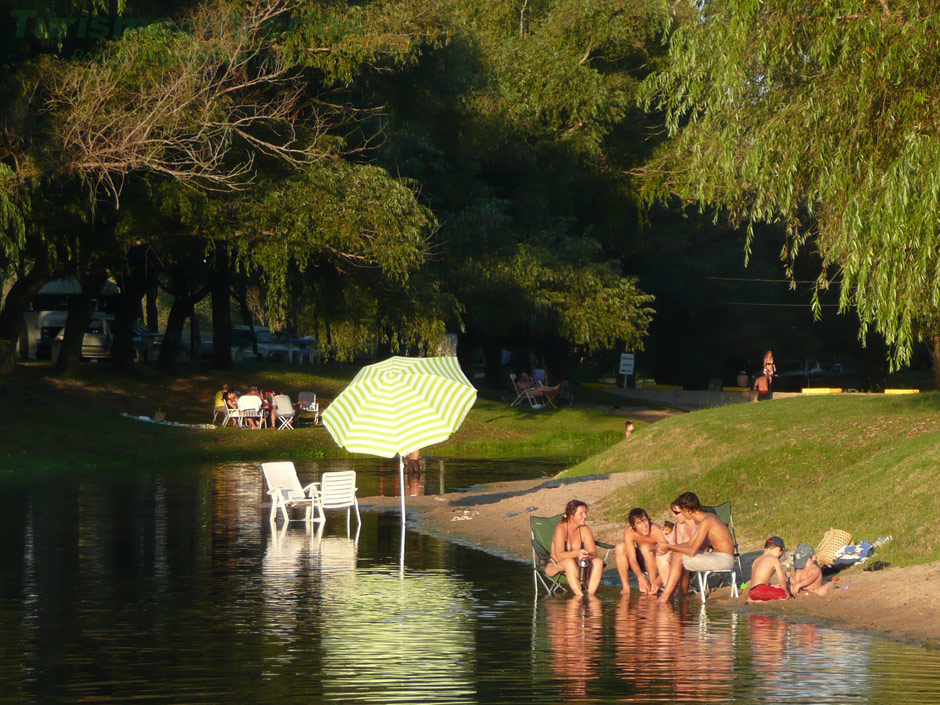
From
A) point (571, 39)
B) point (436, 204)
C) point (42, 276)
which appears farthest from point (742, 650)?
point (571, 39)

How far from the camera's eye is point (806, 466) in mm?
22094

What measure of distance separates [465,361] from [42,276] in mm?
21279

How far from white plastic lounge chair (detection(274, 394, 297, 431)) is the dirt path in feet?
42.8

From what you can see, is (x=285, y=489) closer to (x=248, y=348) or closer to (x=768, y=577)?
(x=768, y=577)

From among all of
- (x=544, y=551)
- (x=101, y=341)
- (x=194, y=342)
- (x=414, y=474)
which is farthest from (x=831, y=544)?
(x=194, y=342)

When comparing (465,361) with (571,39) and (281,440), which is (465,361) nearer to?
(571,39)

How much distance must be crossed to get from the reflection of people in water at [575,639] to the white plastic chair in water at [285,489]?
7970 mm

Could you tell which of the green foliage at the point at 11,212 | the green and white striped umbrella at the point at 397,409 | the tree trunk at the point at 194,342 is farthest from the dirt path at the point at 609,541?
the tree trunk at the point at 194,342

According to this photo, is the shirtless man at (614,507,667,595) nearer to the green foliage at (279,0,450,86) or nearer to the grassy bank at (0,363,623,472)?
the grassy bank at (0,363,623,472)

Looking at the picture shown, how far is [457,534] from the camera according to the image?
2030cm

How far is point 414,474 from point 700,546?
15550mm

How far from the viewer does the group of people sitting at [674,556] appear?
14398 mm

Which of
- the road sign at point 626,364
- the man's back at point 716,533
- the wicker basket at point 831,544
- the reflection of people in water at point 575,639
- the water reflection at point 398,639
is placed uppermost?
the road sign at point 626,364

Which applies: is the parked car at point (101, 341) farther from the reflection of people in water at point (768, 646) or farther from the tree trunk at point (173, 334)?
the reflection of people in water at point (768, 646)
